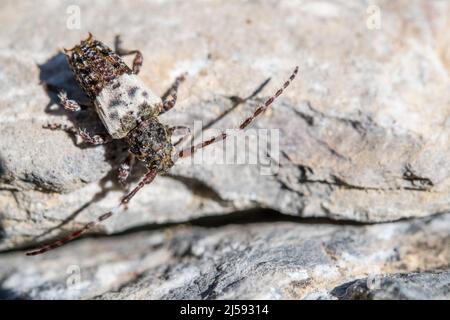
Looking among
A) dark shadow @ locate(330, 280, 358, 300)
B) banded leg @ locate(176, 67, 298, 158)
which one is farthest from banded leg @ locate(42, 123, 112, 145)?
dark shadow @ locate(330, 280, 358, 300)

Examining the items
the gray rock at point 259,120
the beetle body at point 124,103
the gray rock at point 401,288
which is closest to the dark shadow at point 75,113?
the gray rock at point 259,120

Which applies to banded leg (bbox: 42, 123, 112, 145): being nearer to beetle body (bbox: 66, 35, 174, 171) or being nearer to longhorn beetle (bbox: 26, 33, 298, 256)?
longhorn beetle (bbox: 26, 33, 298, 256)

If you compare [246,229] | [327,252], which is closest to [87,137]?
[246,229]

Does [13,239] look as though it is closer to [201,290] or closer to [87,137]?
[87,137]

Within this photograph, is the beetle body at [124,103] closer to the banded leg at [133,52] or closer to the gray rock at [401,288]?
the banded leg at [133,52]

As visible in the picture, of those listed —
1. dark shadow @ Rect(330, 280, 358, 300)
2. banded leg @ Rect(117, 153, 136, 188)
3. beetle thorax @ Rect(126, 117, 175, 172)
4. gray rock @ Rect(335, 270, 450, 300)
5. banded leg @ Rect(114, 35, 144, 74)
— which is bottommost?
dark shadow @ Rect(330, 280, 358, 300)

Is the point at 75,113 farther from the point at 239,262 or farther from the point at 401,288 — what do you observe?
the point at 401,288

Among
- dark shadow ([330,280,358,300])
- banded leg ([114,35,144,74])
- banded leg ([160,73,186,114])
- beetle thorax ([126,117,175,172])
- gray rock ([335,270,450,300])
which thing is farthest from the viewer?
banded leg ([114,35,144,74])
